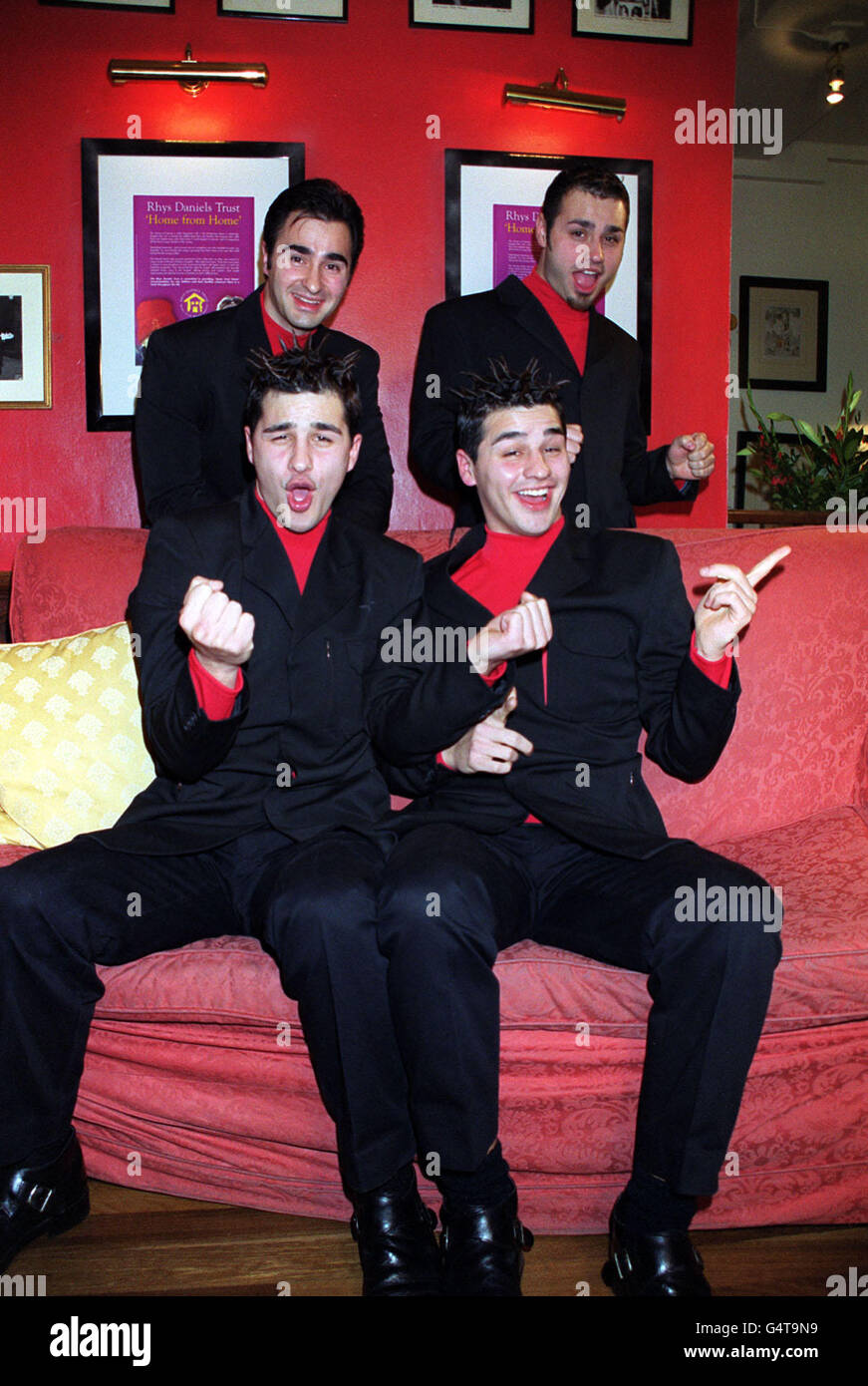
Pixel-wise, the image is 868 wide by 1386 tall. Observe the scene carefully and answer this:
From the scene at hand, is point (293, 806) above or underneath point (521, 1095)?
above

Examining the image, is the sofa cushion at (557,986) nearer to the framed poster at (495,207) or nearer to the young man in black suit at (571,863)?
the young man in black suit at (571,863)

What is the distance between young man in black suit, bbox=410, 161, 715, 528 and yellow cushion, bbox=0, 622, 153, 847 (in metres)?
0.99

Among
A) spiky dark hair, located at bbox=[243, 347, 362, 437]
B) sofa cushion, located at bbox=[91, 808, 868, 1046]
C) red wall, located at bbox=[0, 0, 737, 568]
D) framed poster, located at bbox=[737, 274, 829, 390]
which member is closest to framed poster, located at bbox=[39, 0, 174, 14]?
red wall, located at bbox=[0, 0, 737, 568]

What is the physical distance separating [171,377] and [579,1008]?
5.74 ft

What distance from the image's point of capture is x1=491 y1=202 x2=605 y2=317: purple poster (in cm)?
338

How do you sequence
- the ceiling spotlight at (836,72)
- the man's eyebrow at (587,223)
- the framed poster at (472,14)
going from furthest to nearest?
1. the ceiling spotlight at (836,72)
2. the framed poster at (472,14)
3. the man's eyebrow at (587,223)

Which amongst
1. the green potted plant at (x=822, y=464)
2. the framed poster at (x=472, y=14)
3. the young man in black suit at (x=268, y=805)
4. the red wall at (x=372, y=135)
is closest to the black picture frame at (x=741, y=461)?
the green potted plant at (x=822, y=464)

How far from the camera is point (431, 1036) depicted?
60.1 inches

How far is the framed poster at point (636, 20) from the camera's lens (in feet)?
11.1

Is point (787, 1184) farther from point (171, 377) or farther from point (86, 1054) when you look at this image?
point (171, 377)

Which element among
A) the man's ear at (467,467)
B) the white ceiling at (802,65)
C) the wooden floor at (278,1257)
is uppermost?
the white ceiling at (802,65)

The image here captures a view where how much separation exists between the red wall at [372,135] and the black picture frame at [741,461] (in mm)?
3303

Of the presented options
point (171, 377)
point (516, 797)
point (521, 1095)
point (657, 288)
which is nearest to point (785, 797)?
point (516, 797)

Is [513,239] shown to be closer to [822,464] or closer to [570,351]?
[570,351]
